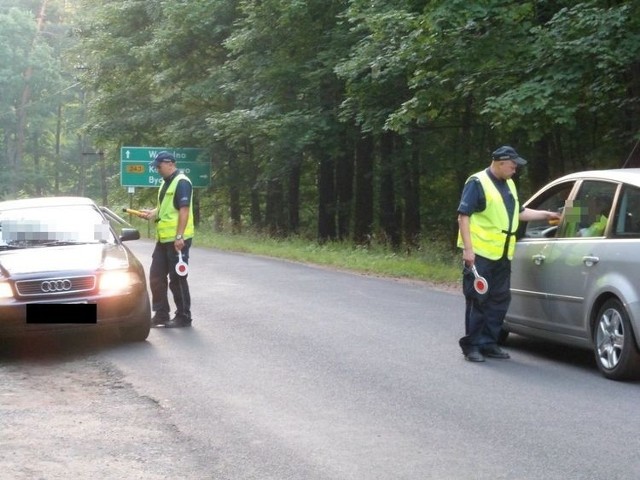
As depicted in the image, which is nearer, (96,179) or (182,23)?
(182,23)

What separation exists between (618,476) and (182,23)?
35061 millimetres

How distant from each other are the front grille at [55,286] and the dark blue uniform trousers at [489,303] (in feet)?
11.3

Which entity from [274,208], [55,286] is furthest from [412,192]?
[55,286]

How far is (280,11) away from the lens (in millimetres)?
33219

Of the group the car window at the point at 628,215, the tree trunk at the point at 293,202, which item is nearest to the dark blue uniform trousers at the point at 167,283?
the car window at the point at 628,215

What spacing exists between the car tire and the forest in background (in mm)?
10302

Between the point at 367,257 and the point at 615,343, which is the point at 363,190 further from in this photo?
the point at 615,343

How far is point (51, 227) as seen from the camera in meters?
12.3

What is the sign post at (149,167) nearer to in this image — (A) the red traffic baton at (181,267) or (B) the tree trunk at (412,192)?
(B) the tree trunk at (412,192)

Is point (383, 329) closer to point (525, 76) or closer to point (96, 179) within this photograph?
point (525, 76)

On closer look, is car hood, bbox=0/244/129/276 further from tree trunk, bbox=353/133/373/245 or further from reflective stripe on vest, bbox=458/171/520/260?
tree trunk, bbox=353/133/373/245

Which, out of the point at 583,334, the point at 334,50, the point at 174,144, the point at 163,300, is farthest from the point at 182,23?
the point at 583,334

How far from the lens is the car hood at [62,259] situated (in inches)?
436

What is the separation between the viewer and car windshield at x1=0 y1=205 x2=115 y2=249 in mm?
12133
